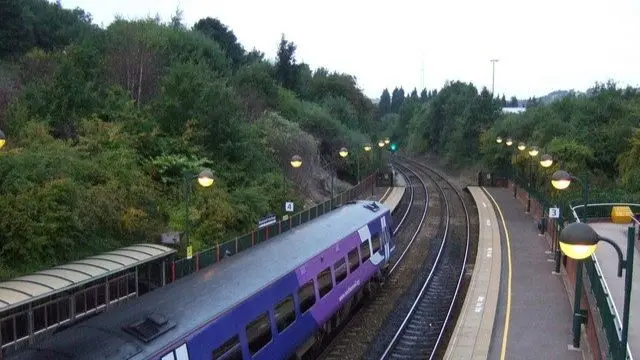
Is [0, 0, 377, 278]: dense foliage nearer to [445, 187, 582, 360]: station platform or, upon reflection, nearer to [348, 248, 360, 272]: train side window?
[348, 248, 360, 272]: train side window

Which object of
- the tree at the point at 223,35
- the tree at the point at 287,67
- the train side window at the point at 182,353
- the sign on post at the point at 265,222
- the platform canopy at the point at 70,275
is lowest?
the train side window at the point at 182,353

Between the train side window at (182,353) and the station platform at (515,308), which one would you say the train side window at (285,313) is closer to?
the train side window at (182,353)

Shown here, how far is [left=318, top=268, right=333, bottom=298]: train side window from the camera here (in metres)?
15.8

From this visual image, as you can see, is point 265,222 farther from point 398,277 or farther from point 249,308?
point 249,308

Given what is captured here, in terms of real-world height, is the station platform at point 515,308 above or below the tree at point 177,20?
below

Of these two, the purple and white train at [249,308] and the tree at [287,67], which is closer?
the purple and white train at [249,308]

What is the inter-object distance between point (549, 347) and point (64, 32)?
4366cm

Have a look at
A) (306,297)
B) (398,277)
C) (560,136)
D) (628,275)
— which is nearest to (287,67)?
(560,136)

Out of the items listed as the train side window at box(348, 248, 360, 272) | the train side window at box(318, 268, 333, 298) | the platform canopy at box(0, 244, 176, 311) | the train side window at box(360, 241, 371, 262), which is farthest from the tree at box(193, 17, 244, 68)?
the train side window at box(318, 268, 333, 298)

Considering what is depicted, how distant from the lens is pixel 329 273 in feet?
54.1

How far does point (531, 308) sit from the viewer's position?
63.6 feet

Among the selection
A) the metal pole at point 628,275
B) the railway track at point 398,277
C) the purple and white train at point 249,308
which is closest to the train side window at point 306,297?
the purple and white train at point 249,308

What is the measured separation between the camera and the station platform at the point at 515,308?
15.7m

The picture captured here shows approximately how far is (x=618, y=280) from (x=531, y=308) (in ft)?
9.21
